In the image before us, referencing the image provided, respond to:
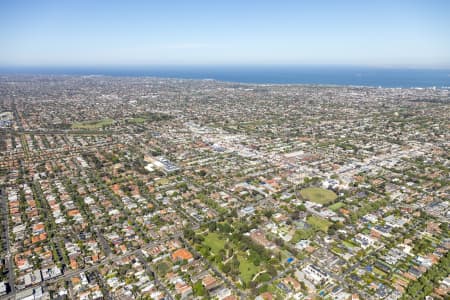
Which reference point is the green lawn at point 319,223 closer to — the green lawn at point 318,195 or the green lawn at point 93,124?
the green lawn at point 318,195

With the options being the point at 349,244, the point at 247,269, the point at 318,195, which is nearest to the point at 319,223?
the point at 349,244

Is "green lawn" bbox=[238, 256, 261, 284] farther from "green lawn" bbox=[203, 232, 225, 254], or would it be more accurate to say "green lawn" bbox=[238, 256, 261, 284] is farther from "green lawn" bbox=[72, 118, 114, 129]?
"green lawn" bbox=[72, 118, 114, 129]

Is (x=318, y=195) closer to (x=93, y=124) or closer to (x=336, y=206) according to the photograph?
(x=336, y=206)

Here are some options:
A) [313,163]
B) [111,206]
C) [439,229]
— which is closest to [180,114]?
[313,163]

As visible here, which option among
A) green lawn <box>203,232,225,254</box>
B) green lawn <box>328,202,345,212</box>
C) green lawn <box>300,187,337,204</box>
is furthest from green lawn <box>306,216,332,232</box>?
green lawn <box>203,232,225,254</box>

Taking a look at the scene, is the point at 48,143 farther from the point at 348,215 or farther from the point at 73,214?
the point at 348,215

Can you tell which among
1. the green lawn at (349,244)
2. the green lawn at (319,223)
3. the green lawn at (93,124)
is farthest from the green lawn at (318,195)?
the green lawn at (93,124)
